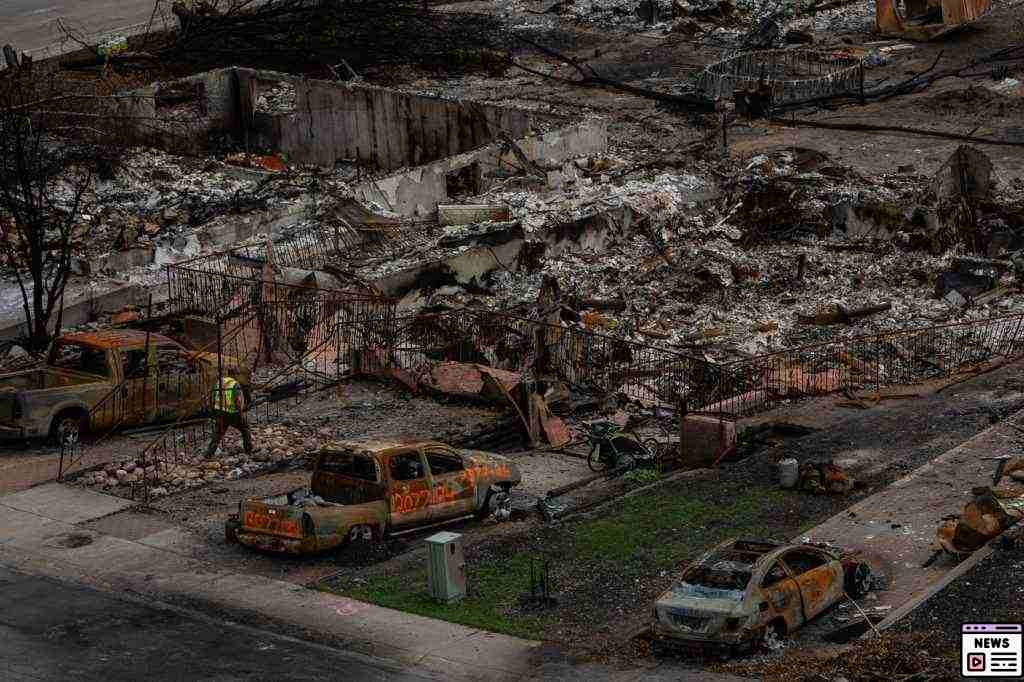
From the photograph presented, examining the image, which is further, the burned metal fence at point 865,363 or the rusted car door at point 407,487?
the burned metal fence at point 865,363

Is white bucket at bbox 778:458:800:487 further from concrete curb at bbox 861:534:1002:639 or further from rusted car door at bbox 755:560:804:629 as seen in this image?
rusted car door at bbox 755:560:804:629

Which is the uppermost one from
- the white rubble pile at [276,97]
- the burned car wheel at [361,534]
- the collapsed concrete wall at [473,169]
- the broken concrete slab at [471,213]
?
the white rubble pile at [276,97]

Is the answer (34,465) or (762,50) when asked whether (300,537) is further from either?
(762,50)

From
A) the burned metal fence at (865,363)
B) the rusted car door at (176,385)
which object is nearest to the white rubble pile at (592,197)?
the burned metal fence at (865,363)

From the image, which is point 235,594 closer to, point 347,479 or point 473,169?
point 347,479

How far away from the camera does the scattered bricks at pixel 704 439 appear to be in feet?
67.8

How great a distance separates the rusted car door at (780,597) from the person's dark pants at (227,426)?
322 inches

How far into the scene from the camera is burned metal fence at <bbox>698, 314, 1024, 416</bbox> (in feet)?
77.2

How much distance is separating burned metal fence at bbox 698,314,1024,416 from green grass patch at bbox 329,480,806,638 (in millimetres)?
3424

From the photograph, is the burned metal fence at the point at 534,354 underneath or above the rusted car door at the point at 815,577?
above

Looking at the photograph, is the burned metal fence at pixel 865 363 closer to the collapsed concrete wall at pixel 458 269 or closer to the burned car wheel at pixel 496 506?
the burned car wheel at pixel 496 506

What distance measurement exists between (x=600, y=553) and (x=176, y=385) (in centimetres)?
762

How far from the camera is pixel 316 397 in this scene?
77.9ft

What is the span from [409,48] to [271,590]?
28.5 metres
